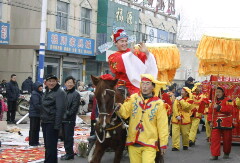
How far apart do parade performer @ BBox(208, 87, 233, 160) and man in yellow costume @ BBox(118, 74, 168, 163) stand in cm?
451

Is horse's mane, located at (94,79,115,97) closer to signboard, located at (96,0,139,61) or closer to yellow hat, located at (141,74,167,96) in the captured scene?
yellow hat, located at (141,74,167,96)

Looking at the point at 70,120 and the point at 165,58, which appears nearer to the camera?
the point at 70,120

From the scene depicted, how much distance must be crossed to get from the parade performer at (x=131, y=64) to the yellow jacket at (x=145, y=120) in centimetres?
109

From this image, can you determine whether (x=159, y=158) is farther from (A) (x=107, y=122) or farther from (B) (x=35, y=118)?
(B) (x=35, y=118)

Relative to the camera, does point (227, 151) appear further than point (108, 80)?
Yes

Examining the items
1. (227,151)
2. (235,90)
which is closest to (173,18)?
(235,90)

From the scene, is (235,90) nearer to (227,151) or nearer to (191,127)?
(191,127)

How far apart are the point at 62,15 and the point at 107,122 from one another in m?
21.6

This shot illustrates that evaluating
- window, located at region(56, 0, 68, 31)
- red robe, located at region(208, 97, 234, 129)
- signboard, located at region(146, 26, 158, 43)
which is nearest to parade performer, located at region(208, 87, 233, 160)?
red robe, located at region(208, 97, 234, 129)

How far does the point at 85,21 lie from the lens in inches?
1152

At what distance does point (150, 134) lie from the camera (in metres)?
6.32

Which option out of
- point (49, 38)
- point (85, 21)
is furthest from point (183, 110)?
point (85, 21)

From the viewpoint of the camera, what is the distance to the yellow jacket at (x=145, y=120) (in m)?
6.30

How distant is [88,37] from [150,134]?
23601mm
